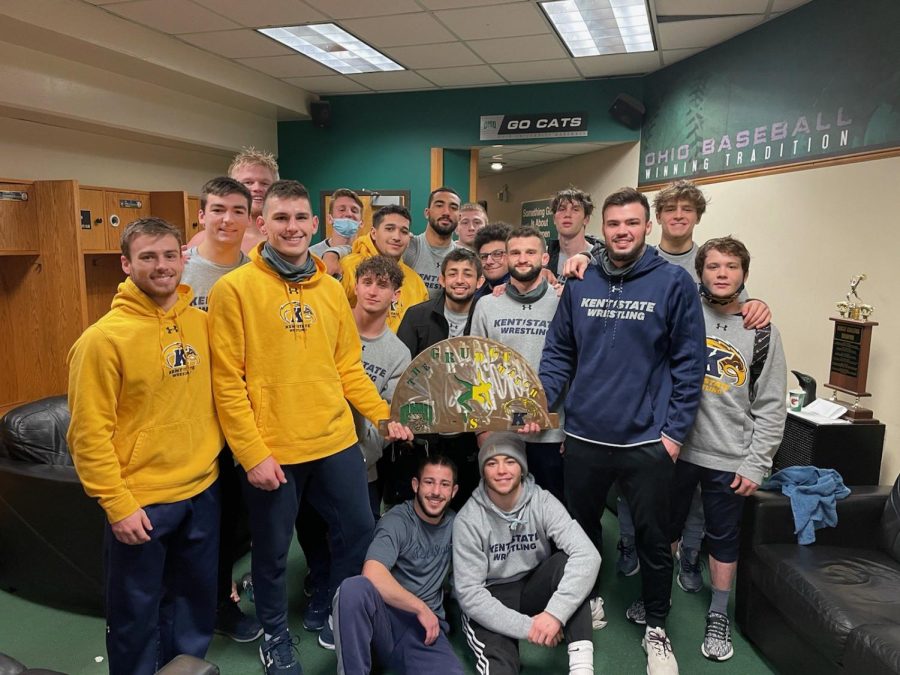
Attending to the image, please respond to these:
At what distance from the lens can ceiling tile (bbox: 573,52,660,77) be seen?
16.9ft

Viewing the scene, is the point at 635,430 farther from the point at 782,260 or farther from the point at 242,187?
the point at 782,260

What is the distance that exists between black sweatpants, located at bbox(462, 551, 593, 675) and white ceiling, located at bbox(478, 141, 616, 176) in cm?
509

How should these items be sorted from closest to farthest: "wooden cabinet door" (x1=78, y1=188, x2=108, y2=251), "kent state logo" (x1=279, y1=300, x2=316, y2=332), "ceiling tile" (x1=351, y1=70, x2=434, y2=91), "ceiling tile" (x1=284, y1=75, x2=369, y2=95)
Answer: "kent state logo" (x1=279, y1=300, x2=316, y2=332) < "wooden cabinet door" (x1=78, y1=188, x2=108, y2=251) < "ceiling tile" (x1=351, y1=70, x2=434, y2=91) < "ceiling tile" (x1=284, y1=75, x2=369, y2=95)

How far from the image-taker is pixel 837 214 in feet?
11.7

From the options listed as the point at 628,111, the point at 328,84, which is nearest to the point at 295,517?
the point at 628,111

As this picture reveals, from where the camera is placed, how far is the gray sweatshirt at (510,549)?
208 centimetres

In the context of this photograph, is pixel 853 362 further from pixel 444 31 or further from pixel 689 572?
pixel 444 31

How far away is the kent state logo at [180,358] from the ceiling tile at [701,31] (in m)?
4.22

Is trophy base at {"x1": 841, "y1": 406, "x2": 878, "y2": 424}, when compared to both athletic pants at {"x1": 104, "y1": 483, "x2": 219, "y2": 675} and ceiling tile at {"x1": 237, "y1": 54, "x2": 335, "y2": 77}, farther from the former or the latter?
ceiling tile at {"x1": 237, "y1": 54, "x2": 335, "y2": 77}

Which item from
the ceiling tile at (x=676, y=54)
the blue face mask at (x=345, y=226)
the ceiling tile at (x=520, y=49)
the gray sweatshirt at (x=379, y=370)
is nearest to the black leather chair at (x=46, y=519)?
the gray sweatshirt at (x=379, y=370)

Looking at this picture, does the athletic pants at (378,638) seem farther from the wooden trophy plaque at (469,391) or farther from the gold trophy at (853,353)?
the gold trophy at (853,353)

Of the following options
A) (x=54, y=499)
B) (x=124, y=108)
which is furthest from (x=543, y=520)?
(x=124, y=108)

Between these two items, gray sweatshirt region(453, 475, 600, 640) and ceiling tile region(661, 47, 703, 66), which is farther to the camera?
ceiling tile region(661, 47, 703, 66)

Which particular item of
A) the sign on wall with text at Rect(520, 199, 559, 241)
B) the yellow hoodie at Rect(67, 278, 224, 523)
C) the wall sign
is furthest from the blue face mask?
the sign on wall with text at Rect(520, 199, 559, 241)
